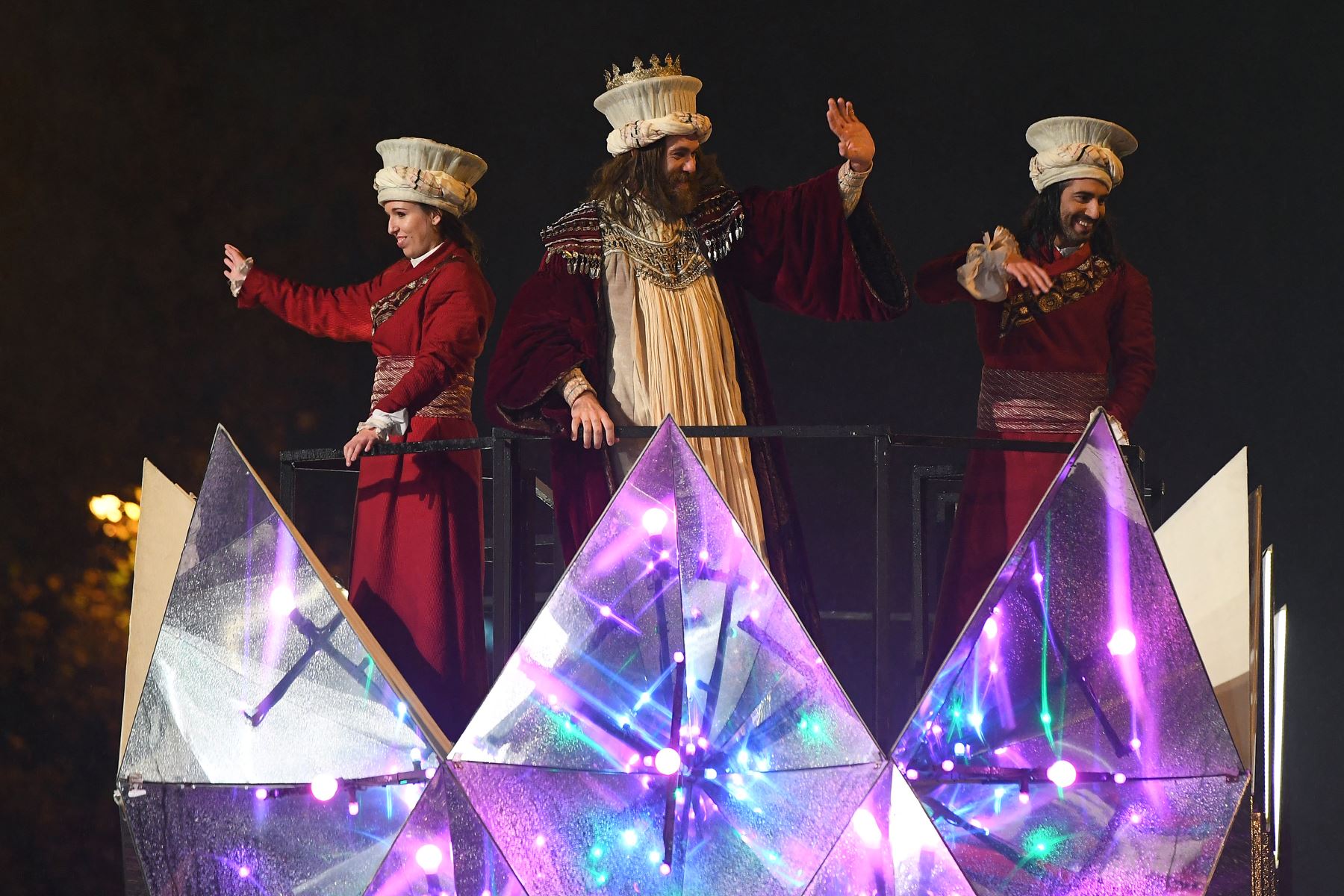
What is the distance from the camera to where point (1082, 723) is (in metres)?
1.92

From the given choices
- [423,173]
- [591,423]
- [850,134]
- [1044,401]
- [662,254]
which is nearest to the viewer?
[591,423]

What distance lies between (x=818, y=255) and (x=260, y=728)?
1149 mm

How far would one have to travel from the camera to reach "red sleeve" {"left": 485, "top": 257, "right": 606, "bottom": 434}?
2.37 metres

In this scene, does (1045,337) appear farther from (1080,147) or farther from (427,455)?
(427,455)

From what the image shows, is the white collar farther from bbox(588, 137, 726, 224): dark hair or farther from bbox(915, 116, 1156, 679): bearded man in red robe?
bbox(915, 116, 1156, 679): bearded man in red robe

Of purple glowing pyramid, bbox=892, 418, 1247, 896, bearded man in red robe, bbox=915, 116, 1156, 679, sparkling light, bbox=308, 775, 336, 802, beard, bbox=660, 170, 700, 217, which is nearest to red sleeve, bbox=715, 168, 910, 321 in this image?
beard, bbox=660, 170, 700, 217

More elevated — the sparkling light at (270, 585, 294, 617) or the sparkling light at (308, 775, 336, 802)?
the sparkling light at (270, 585, 294, 617)

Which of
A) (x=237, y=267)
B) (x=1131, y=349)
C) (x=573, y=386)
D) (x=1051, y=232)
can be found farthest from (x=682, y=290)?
(x=237, y=267)

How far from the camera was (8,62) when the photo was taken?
3496mm

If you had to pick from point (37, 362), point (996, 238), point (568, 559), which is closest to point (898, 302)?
point (996, 238)

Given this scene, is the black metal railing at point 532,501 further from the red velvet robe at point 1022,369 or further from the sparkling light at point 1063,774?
the sparkling light at point 1063,774

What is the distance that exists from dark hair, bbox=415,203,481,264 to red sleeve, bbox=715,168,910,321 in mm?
629

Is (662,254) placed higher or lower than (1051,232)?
lower

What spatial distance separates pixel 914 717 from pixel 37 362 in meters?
2.44
